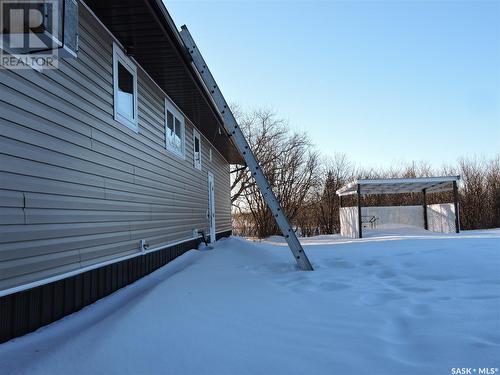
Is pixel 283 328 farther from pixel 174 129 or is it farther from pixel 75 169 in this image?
pixel 174 129

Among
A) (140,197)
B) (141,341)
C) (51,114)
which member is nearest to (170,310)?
(141,341)

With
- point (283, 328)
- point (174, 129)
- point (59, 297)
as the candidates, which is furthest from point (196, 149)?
point (283, 328)

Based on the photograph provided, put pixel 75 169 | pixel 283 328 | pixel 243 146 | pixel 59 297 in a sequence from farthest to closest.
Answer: pixel 243 146
pixel 75 169
pixel 59 297
pixel 283 328

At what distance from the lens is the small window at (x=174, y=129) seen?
8391mm

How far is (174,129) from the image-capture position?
29.8 ft

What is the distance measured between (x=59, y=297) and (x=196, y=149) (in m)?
7.81

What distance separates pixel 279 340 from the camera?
320cm

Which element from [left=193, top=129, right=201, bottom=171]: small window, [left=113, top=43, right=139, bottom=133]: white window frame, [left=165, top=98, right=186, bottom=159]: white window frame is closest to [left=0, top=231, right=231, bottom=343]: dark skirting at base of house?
[left=113, top=43, right=139, bottom=133]: white window frame

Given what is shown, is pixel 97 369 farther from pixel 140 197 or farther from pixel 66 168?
pixel 140 197

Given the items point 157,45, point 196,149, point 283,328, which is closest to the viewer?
point 283,328

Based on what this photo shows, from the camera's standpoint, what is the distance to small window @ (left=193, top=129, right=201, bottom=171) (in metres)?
11.1

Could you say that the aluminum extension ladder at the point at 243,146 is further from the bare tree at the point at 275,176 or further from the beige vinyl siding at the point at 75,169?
the bare tree at the point at 275,176

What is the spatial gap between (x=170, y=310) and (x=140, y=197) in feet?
9.44

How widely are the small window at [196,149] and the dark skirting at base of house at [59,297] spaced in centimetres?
520
